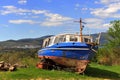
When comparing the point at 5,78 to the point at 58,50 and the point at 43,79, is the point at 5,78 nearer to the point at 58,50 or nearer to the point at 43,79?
the point at 43,79

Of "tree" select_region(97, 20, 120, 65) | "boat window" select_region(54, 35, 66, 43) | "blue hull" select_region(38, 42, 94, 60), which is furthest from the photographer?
"tree" select_region(97, 20, 120, 65)

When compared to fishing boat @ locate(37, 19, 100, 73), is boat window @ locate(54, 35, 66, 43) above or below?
above

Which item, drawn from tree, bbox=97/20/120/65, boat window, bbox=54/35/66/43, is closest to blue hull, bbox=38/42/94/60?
boat window, bbox=54/35/66/43

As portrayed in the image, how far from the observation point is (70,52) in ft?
104

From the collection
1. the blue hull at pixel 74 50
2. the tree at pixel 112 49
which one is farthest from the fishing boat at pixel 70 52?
the tree at pixel 112 49

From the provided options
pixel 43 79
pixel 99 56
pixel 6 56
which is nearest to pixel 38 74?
pixel 43 79

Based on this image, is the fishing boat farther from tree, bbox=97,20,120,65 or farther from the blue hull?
tree, bbox=97,20,120,65

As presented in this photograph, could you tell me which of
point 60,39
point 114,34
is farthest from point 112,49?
point 60,39

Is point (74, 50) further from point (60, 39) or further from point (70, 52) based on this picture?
point (60, 39)

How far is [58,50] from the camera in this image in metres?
32.3

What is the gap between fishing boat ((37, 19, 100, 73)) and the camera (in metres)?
31.2

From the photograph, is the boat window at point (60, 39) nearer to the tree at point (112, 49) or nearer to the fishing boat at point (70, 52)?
the fishing boat at point (70, 52)

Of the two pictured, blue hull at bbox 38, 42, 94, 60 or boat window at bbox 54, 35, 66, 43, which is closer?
blue hull at bbox 38, 42, 94, 60

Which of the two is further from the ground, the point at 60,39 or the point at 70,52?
the point at 60,39
